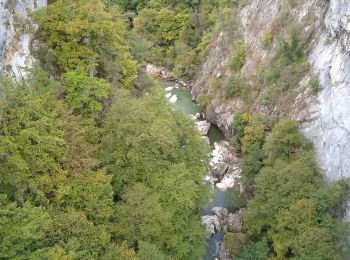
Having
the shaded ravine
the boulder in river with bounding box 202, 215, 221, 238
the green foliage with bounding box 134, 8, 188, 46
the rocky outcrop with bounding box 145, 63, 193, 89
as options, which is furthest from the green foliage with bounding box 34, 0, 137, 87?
the green foliage with bounding box 134, 8, 188, 46

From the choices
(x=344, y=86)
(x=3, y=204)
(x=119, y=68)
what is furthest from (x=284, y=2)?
(x=3, y=204)

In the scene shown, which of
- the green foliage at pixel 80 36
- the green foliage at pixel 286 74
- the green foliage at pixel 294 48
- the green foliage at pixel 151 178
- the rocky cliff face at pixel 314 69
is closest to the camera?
the green foliage at pixel 151 178

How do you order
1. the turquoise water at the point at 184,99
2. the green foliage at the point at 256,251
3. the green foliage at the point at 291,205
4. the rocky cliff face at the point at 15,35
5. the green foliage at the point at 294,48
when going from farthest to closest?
the turquoise water at the point at 184,99 → the green foliage at the point at 294,48 → the green foliage at the point at 256,251 → the green foliage at the point at 291,205 → the rocky cliff face at the point at 15,35

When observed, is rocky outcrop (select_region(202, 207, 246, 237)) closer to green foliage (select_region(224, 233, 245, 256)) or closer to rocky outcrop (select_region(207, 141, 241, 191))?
green foliage (select_region(224, 233, 245, 256))

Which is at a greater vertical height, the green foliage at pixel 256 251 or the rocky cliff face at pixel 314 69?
the rocky cliff face at pixel 314 69

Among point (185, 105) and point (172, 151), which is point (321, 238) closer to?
point (172, 151)

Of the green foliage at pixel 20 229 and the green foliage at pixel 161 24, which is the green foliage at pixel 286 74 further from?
the green foliage at pixel 161 24

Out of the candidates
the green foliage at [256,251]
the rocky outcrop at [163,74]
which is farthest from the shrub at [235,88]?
the green foliage at [256,251]
